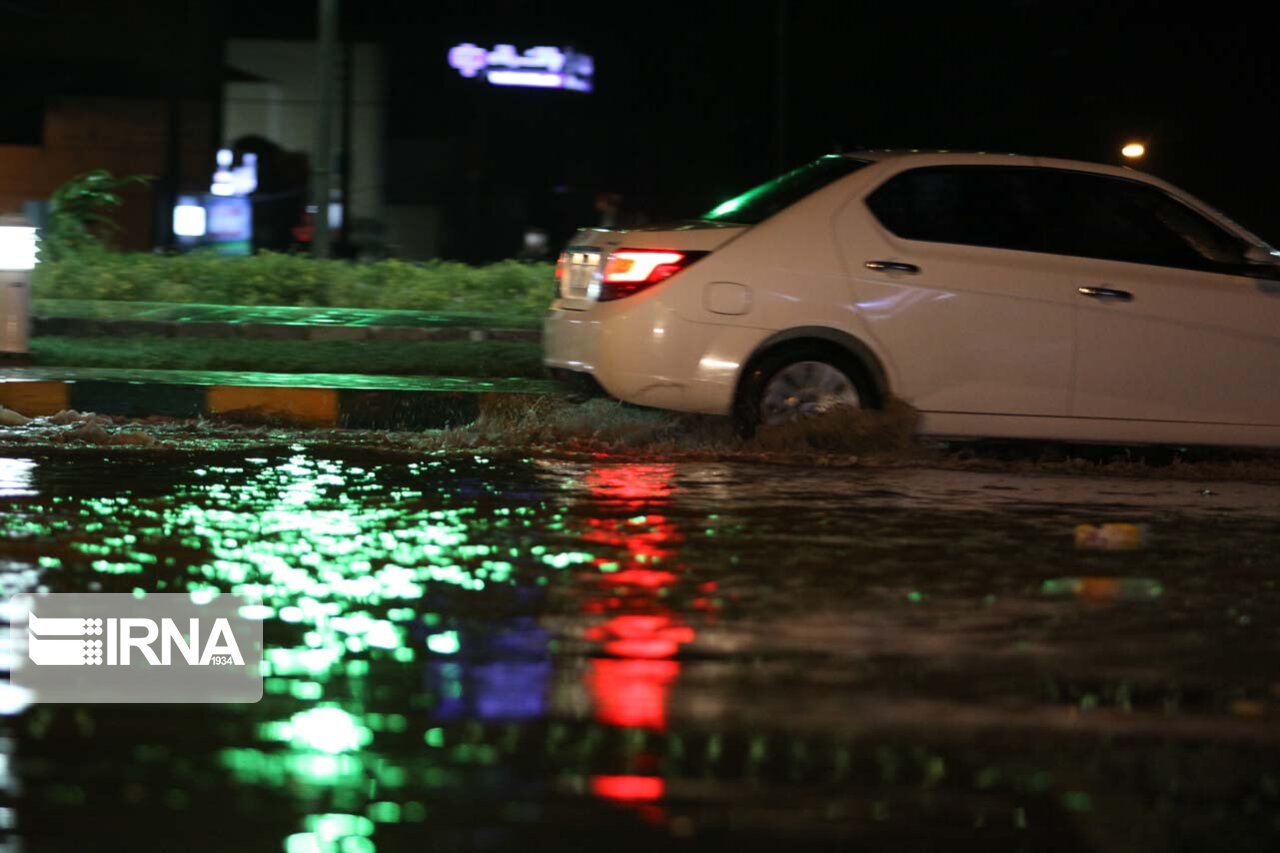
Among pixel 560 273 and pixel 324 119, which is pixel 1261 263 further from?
pixel 324 119

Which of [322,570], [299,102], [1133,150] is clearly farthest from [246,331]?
[1133,150]

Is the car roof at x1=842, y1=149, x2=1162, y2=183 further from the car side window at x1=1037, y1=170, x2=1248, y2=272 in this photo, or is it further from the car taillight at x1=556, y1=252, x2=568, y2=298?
the car taillight at x1=556, y1=252, x2=568, y2=298

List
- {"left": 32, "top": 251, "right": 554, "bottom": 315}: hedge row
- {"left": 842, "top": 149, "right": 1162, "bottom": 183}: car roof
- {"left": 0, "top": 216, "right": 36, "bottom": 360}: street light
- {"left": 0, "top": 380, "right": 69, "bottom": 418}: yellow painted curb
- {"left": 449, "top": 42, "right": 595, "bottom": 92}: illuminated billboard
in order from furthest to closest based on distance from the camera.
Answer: {"left": 449, "top": 42, "right": 595, "bottom": 92}: illuminated billboard, {"left": 32, "top": 251, "right": 554, "bottom": 315}: hedge row, {"left": 0, "top": 216, "right": 36, "bottom": 360}: street light, {"left": 0, "top": 380, "right": 69, "bottom": 418}: yellow painted curb, {"left": 842, "top": 149, "right": 1162, "bottom": 183}: car roof

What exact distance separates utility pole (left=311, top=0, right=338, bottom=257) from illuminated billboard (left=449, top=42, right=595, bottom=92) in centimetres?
930

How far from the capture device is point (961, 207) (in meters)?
8.74

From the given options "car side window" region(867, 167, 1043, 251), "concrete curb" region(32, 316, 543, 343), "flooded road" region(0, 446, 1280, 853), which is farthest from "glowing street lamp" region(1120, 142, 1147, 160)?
"flooded road" region(0, 446, 1280, 853)

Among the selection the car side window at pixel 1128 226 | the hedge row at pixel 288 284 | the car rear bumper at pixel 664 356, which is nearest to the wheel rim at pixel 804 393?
the car rear bumper at pixel 664 356

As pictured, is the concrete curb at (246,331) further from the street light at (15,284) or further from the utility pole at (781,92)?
the utility pole at (781,92)

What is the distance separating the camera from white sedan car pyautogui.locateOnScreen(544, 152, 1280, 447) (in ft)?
27.8

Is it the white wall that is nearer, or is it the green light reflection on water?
the green light reflection on water

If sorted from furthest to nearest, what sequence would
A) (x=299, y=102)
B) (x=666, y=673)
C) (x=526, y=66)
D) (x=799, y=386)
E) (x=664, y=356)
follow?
(x=299, y=102) < (x=526, y=66) < (x=799, y=386) < (x=664, y=356) < (x=666, y=673)

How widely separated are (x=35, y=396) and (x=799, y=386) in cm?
435

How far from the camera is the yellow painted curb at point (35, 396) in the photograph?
10.3 m

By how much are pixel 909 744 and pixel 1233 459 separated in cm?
581
